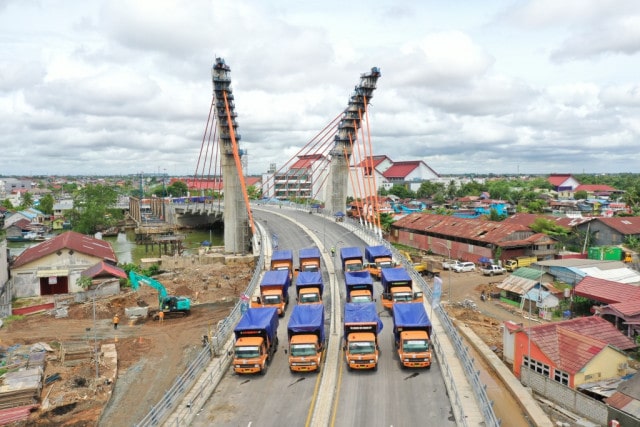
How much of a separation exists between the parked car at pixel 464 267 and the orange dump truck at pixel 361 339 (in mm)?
38585

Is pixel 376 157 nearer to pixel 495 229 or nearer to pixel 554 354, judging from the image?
pixel 495 229

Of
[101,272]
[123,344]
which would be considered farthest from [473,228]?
[123,344]

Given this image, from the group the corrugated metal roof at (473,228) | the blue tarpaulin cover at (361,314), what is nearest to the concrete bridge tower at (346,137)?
the corrugated metal roof at (473,228)

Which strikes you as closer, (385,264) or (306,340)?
(306,340)

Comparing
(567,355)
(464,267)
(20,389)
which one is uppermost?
(567,355)

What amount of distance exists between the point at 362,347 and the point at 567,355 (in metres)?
12.2

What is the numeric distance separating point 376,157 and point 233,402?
181 meters

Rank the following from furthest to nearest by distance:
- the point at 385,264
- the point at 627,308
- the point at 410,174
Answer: the point at 410,174 < the point at 385,264 < the point at 627,308

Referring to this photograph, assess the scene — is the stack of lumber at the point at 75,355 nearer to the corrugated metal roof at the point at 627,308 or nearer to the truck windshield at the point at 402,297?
the truck windshield at the point at 402,297

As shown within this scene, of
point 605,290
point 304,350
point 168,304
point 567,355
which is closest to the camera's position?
point 304,350

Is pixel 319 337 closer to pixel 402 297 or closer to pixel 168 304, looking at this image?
pixel 402 297

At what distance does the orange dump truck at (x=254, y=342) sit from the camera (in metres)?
22.2

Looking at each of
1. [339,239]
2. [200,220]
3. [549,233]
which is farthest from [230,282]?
[200,220]

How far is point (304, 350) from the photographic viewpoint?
22.5 m
